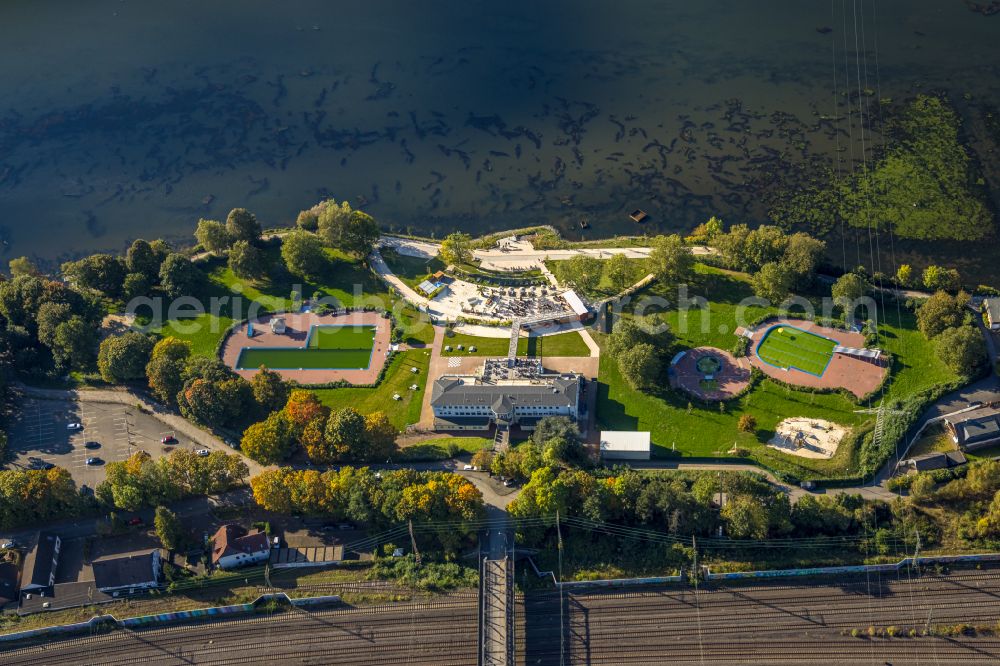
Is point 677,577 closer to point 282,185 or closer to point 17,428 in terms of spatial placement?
point 17,428

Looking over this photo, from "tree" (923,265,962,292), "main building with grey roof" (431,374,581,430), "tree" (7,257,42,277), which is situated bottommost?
"main building with grey roof" (431,374,581,430)

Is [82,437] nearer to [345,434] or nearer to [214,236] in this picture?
[345,434]

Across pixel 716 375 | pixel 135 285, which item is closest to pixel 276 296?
pixel 135 285

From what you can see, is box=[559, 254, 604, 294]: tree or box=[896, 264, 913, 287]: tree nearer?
box=[896, 264, 913, 287]: tree

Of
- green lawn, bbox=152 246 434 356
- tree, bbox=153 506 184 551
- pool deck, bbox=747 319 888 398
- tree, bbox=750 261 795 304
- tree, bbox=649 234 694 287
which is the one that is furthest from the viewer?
green lawn, bbox=152 246 434 356

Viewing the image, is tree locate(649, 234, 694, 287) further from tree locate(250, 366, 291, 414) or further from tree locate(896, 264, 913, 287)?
tree locate(250, 366, 291, 414)

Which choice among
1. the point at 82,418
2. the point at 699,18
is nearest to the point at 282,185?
the point at 82,418

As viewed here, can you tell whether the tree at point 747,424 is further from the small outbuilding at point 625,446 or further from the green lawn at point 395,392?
the green lawn at point 395,392

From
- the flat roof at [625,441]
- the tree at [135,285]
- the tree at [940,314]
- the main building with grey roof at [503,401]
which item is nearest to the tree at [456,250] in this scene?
the main building with grey roof at [503,401]

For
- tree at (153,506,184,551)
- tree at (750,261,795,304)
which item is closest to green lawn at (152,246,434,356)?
tree at (153,506,184,551)
